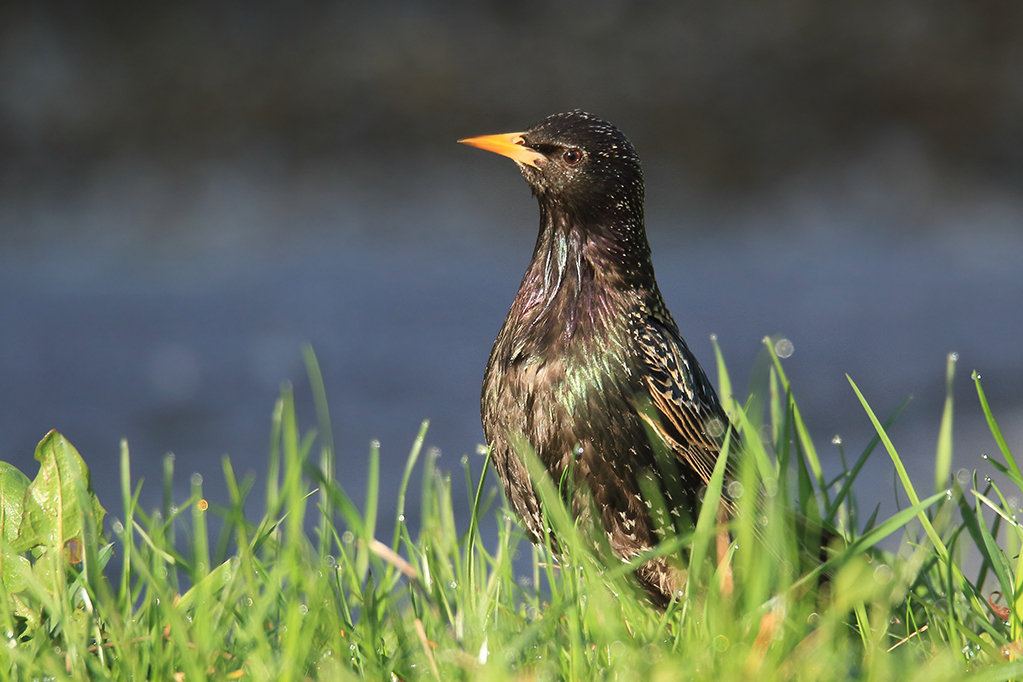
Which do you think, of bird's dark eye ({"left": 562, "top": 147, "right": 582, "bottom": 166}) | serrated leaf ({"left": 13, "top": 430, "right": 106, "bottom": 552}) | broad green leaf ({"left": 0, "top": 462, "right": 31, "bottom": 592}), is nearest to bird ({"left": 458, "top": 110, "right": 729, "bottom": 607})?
bird's dark eye ({"left": 562, "top": 147, "right": 582, "bottom": 166})

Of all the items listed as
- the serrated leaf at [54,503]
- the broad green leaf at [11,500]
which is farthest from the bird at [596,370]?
the broad green leaf at [11,500]

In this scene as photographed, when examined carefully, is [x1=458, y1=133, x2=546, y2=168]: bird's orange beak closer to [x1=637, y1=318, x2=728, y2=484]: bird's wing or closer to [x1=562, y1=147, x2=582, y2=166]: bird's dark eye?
[x1=562, y1=147, x2=582, y2=166]: bird's dark eye

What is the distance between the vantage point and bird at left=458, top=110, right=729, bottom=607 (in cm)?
274

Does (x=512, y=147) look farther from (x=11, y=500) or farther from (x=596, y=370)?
(x=11, y=500)

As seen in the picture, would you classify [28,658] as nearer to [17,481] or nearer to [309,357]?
[17,481]

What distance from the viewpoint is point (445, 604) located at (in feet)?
7.66

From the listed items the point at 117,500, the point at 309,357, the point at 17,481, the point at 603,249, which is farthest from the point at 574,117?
the point at 117,500

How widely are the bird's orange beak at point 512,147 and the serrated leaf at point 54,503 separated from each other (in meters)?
1.44

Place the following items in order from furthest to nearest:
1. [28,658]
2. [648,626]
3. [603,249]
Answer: [603,249] < [648,626] < [28,658]

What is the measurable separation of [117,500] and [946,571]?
166 inches

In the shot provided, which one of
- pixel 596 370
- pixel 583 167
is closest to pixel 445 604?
pixel 596 370

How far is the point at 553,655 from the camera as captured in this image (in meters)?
2.15

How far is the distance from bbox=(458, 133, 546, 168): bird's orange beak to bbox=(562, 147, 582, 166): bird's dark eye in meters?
0.08

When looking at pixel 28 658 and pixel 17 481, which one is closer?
pixel 28 658
